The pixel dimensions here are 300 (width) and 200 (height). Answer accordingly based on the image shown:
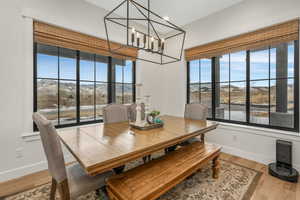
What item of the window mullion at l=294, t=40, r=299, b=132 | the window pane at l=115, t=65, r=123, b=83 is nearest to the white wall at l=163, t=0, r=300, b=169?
the window mullion at l=294, t=40, r=299, b=132

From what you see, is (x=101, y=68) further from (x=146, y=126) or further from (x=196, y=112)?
(x=196, y=112)

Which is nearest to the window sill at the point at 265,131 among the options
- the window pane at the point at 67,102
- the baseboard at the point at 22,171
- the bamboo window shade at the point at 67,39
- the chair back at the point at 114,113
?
the chair back at the point at 114,113

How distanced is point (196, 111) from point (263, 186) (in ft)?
4.56

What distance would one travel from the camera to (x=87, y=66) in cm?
295

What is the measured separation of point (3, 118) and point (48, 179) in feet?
3.53

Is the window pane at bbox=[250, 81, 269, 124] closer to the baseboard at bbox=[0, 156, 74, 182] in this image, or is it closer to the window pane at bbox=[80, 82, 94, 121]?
the window pane at bbox=[80, 82, 94, 121]

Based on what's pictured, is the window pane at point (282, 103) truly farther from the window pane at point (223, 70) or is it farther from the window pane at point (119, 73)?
the window pane at point (119, 73)

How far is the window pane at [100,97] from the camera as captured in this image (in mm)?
3096

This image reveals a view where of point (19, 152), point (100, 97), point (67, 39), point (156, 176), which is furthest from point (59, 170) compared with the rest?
point (67, 39)

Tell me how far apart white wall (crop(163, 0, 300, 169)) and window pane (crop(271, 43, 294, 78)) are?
0.48m

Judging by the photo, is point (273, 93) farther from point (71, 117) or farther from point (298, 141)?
point (71, 117)

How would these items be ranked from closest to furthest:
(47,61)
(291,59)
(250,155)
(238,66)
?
(291,59) < (47,61) < (250,155) < (238,66)

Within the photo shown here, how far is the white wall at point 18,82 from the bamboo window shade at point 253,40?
9.66 feet

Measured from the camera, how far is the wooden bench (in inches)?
45.6
